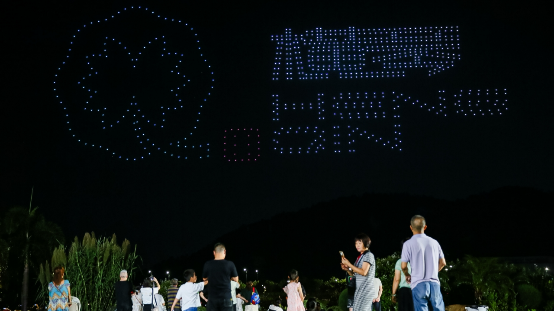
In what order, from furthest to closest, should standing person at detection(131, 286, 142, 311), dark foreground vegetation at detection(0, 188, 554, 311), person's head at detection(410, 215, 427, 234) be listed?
1. dark foreground vegetation at detection(0, 188, 554, 311)
2. standing person at detection(131, 286, 142, 311)
3. person's head at detection(410, 215, 427, 234)

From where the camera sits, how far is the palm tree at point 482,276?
9.53 meters

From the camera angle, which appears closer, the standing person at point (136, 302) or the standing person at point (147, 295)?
the standing person at point (147, 295)

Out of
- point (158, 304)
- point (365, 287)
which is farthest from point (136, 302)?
point (365, 287)

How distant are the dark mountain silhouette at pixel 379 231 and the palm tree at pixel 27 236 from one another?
13.3 meters

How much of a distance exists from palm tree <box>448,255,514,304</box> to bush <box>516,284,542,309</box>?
0.24 meters

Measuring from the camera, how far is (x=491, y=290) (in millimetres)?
9508

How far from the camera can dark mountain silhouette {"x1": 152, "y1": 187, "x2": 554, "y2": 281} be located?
1135 inches

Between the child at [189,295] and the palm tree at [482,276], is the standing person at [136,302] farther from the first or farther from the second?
the palm tree at [482,276]

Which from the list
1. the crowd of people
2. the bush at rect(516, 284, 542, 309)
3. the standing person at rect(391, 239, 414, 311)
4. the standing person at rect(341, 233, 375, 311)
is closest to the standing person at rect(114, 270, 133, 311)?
the crowd of people

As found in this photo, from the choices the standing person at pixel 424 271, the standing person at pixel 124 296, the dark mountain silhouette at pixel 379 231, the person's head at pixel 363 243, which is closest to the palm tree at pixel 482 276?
the person's head at pixel 363 243

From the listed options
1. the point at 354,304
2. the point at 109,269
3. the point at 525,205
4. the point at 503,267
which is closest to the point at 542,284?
the point at 503,267

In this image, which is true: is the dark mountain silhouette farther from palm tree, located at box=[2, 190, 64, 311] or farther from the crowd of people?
the crowd of people

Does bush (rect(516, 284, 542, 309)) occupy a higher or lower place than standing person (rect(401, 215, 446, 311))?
lower

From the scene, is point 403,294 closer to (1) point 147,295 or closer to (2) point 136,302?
(1) point 147,295
